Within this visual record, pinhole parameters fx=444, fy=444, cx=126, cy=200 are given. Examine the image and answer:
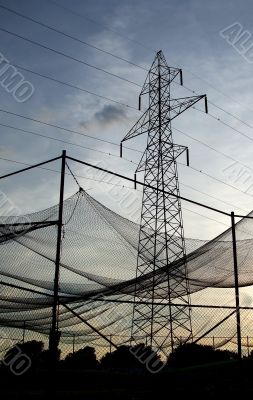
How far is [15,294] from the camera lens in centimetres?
785

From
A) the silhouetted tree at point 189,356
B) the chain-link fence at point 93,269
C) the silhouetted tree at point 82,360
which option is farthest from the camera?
the silhouetted tree at point 82,360

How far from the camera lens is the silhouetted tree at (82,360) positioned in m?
15.0

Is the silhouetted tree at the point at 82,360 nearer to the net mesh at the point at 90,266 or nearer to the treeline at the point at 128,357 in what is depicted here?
the treeline at the point at 128,357

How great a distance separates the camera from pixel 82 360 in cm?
1605

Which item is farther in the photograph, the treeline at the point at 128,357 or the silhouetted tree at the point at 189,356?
the silhouetted tree at the point at 189,356

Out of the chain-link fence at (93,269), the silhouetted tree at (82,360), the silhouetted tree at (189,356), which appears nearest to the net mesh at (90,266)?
the chain-link fence at (93,269)

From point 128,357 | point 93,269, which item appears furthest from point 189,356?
point 93,269

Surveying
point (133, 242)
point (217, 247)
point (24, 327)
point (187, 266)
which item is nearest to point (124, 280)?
point (133, 242)

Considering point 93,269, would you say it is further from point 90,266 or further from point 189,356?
point 189,356

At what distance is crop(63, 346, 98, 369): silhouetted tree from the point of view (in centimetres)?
1501

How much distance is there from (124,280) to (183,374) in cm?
202

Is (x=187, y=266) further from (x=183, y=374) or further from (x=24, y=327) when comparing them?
(x=24, y=327)

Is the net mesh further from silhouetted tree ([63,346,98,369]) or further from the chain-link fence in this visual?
silhouetted tree ([63,346,98,369])

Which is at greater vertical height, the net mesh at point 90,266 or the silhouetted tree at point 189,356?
the net mesh at point 90,266
